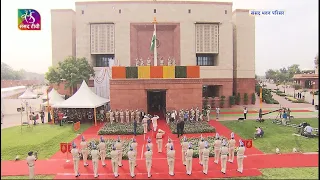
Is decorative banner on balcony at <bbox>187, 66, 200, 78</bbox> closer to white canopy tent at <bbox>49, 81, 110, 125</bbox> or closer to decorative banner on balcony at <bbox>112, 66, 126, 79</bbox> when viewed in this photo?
decorative banner on balcony at <bbox>112, 66, 126, 79</bbox>

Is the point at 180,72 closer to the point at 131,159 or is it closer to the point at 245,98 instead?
the point at 131,159

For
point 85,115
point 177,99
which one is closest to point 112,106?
point 85,115

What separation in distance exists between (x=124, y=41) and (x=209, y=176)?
2753 centimetres

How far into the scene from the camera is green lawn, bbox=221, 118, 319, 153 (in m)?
14.4

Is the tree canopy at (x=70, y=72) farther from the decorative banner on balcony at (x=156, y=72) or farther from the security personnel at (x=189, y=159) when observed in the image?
Answer: the security personnel at (x=189, y=159)

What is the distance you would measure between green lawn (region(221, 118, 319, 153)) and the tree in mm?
19067

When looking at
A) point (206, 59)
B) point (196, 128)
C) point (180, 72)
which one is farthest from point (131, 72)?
point (206, 59)

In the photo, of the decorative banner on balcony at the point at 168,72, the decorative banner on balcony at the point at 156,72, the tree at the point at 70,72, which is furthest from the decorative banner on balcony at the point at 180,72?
the tree at the point at 70,72

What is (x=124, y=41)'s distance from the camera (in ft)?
115

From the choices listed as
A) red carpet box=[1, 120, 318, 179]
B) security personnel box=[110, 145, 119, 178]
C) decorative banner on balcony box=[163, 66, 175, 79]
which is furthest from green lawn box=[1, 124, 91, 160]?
decorative banner on balcony box=[163, 66, 175, 79]

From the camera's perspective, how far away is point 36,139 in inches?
663

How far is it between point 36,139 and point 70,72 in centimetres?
1580

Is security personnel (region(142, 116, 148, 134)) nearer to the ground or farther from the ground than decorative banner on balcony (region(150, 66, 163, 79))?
nearer to the ground

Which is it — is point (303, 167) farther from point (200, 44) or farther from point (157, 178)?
point (200, 44)
